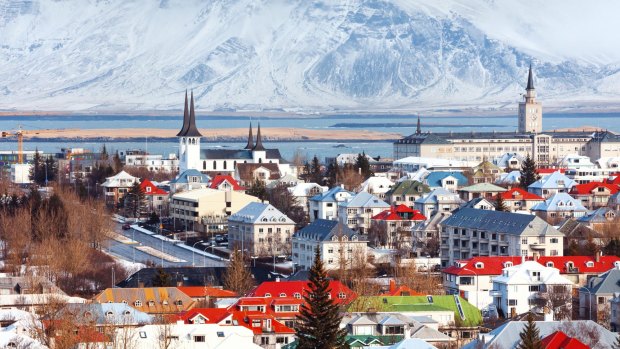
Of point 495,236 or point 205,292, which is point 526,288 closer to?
point 205,292

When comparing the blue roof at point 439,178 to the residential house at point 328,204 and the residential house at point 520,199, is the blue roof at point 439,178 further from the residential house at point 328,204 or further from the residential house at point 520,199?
the residential house at point 328,204

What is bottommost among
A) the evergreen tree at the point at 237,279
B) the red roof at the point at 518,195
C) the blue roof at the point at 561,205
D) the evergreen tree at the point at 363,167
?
the evergreen tree at the point at 237,279

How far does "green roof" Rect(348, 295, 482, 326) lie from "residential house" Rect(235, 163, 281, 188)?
145ft

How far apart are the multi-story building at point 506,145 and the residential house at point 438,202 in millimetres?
40399

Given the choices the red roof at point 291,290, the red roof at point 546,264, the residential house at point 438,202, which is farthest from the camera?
the residential house at point 438,202

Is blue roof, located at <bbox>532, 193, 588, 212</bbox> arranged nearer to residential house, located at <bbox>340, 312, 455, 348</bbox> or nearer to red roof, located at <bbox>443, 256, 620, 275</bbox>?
red roof, located at <bbox>443, 256, 620, 275</bbox>

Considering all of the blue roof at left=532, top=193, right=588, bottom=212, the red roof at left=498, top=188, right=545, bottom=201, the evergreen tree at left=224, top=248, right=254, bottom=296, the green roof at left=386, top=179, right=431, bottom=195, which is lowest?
the evergreen tree at left=224, top=248, right=254, bottom=296

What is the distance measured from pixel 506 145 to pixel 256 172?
23.6m

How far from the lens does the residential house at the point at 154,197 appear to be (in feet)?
211

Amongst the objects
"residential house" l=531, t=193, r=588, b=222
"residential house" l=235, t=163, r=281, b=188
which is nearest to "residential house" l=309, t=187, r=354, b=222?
"residential house" l=531, t=193, r=588, b=222

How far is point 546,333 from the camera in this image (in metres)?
26.9

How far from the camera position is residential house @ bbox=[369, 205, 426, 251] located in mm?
49250

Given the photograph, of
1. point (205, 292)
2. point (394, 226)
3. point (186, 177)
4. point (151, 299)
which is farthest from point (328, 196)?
point (151, 299)

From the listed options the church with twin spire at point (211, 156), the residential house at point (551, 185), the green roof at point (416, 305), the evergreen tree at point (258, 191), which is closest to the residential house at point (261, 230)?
the evergreen tree at point (258, 191)
